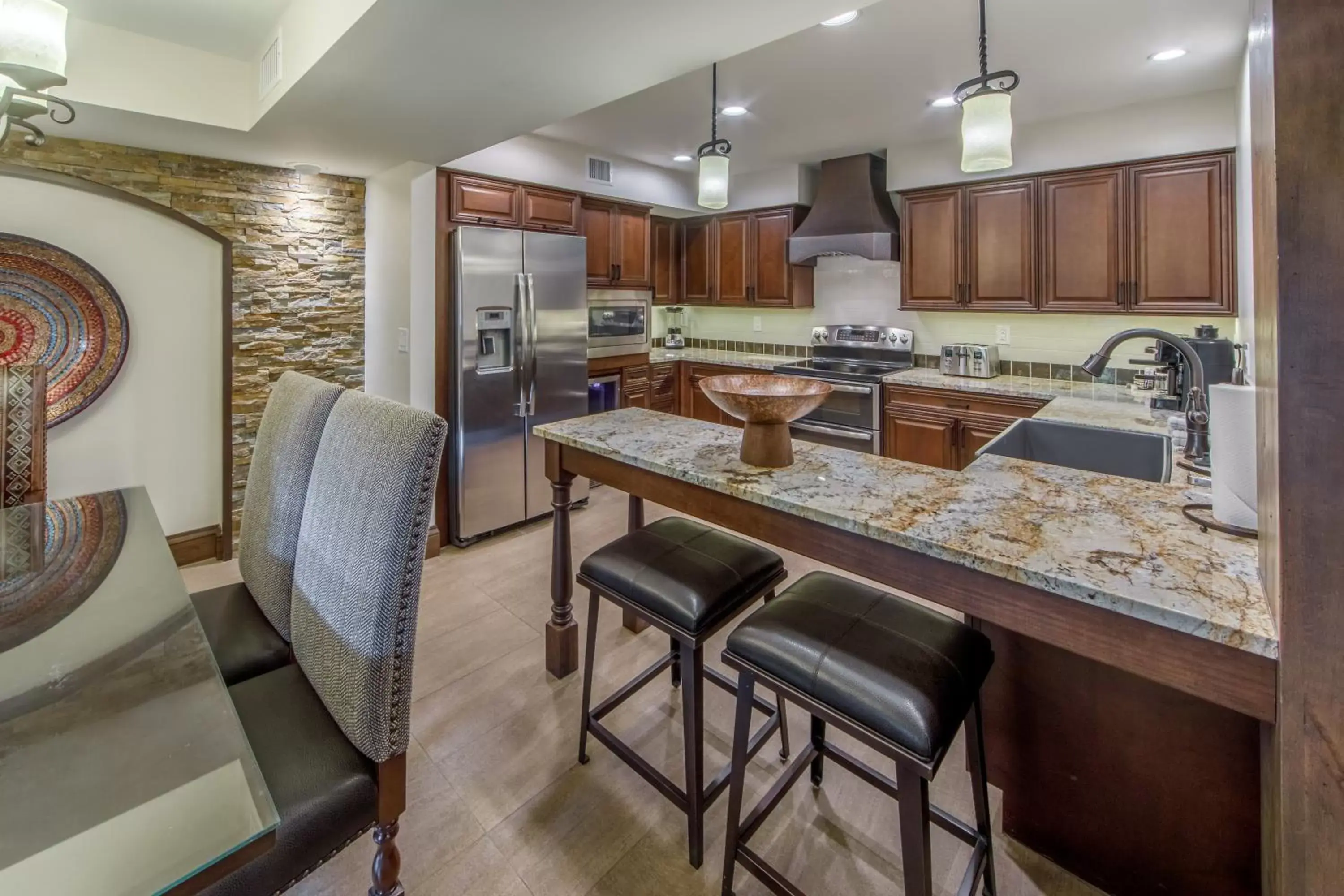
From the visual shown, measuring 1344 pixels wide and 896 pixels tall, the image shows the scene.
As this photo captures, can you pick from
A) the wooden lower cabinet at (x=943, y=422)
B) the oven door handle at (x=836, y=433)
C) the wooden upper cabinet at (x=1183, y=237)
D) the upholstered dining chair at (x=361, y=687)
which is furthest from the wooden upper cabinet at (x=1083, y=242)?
the upholstered dining chair at (x=361, y=687)

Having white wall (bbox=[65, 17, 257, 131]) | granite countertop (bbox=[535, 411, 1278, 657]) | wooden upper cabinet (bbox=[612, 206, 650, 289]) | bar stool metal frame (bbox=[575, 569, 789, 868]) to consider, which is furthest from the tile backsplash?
white wall (bbox=[65, 17, 257, 131])

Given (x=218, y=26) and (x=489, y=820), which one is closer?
(x=489, y=820)

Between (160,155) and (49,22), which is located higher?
(160,155)

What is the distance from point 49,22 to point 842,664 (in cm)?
229

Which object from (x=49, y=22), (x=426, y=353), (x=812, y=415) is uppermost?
(x=49, y=22)

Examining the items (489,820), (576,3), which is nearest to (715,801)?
(489,820)

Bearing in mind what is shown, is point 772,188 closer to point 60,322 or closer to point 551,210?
point 551,210

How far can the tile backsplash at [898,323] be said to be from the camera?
3.70 meters

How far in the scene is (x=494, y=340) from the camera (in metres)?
3.56

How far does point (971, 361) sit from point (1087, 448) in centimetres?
159

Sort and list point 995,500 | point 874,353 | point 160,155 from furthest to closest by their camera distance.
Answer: point 874,353 < point 160,155 < point 995,500

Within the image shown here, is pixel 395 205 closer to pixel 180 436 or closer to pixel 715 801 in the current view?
pixel 180 436

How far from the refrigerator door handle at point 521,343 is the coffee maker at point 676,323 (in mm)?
2421

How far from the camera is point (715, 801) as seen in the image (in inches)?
68.2
